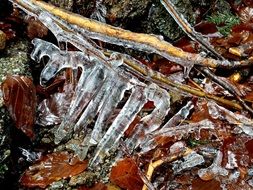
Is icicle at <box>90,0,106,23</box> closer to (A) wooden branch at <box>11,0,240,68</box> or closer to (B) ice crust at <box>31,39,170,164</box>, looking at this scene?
(A) wooden branch at <box>11,0,240,68</box>

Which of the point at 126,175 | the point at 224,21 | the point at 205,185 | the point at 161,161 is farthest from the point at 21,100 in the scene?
the point at 224,21

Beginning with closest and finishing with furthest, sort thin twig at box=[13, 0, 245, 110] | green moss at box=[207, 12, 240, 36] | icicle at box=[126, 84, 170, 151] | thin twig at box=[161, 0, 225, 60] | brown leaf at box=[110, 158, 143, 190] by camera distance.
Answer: brown leaf at box=[110, 158, 143, 190] → icicle at box=[126, 84, 170, 151] → thin twig at box=[13, 0, 245, 110] → thin twig at box=[161, 0, 225, 60] → green moss at box=[207, 12, 240, 36]

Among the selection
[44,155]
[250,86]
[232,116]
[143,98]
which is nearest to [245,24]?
[250,86]

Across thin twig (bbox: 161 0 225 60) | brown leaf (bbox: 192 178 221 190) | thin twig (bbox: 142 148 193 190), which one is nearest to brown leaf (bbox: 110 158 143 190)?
thin twig (bbox: 142 148 193 190)

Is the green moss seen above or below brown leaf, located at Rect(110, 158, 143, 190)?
above

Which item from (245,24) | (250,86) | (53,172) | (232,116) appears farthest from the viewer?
(245,24)

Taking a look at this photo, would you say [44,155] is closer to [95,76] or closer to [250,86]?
[95,76]

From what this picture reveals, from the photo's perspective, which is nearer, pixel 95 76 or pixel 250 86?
pixel 95 76
